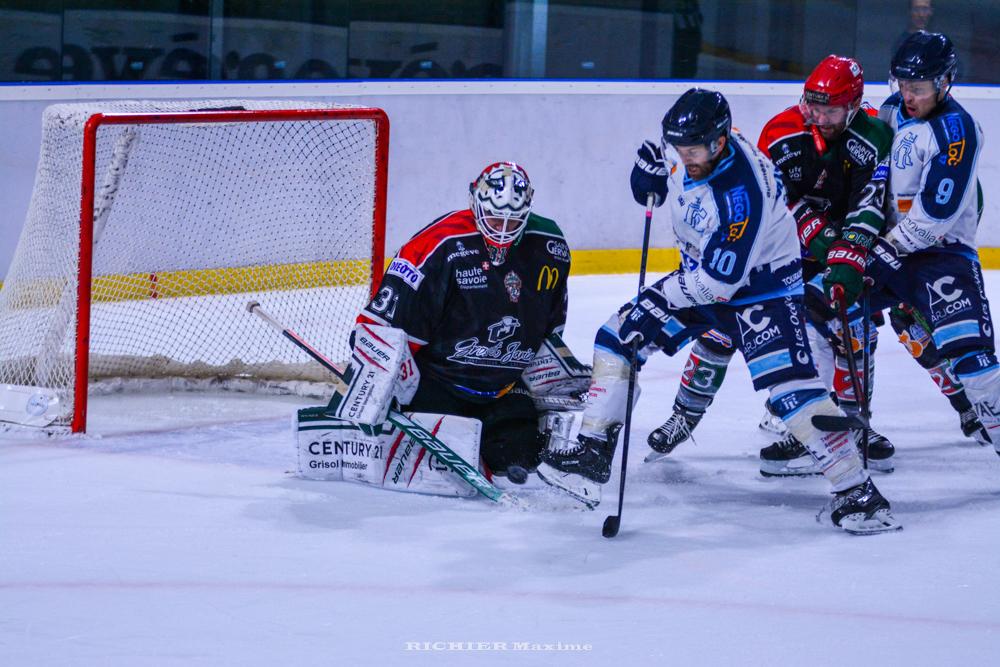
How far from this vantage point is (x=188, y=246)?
204 inches

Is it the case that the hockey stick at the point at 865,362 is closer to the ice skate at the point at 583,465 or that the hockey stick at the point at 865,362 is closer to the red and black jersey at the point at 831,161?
the red and black jersey at the point at 831,161

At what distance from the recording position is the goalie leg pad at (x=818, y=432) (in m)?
3.24

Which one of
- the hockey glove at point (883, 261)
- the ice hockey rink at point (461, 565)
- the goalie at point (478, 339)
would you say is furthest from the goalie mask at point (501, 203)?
the hockey glove at point (883, 261)

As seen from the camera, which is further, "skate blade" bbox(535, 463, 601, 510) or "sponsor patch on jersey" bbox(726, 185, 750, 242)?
"skate blade" bbox(535, 463, 601, 510)

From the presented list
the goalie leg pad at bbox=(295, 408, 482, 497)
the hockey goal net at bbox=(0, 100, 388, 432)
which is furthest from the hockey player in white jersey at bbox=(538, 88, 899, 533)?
the hockey goal net at bbox=(0, 100, 388, 432)

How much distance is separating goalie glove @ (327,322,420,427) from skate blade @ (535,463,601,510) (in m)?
0.43

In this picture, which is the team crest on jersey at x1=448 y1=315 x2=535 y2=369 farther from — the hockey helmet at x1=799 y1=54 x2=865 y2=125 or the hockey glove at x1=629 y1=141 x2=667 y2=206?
the hockey helmet at x1=799 y1=54 x2=865 y2=125

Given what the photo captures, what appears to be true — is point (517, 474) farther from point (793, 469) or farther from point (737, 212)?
point (737, 212)

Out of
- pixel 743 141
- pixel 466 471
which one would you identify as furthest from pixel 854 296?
pixel 466 471

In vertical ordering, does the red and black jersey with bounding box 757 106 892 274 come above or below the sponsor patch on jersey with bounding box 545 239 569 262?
above

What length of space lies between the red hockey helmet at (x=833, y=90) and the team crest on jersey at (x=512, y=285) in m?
0.94

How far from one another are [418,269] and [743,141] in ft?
2.87

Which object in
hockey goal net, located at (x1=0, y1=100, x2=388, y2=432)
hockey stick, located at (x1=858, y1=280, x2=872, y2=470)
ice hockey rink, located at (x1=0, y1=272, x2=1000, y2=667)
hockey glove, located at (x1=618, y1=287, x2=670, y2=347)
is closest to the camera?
ice hockey rink, located at (x1=0, y1=272, x2=1000, y2=667)

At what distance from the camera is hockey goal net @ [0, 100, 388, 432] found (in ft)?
13.4
